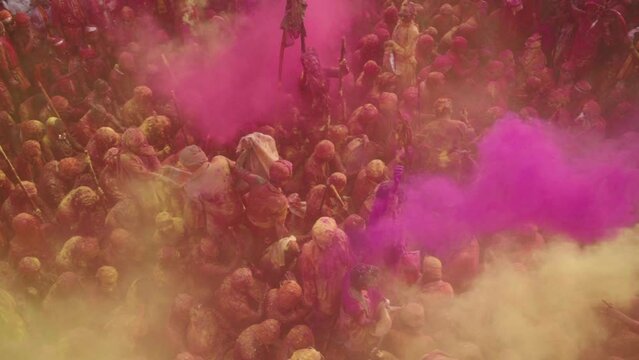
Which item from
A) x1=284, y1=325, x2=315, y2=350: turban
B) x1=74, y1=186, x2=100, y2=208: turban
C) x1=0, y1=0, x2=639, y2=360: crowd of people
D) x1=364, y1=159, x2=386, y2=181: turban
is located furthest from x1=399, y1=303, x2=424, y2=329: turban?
x1=74, y1=186, x2=100, y2=208: turban

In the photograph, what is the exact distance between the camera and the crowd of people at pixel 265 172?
5.19m

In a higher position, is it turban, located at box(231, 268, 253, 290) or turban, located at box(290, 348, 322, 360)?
turban, located at box(231, 268, 253, 290)

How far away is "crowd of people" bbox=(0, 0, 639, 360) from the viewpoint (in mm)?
5191

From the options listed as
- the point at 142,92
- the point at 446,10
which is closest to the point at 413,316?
the point at 142,92

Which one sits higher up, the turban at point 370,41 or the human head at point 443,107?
the turban at point 370,41

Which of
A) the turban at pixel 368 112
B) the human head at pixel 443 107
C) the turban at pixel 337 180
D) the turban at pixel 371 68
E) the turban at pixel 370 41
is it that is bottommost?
the turban at pixel 337 180

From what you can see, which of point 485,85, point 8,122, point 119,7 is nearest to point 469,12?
point 485,85

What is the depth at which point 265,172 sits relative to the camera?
5.52 m

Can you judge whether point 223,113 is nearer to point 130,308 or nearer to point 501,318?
point 130,308

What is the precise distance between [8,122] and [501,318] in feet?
24.5

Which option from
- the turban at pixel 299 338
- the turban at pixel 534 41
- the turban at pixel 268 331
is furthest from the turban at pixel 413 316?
the turban at pixel 534 41

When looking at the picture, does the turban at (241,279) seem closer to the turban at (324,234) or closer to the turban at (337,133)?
the turban at (324,234)

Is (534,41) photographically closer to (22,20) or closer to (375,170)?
(375,170)

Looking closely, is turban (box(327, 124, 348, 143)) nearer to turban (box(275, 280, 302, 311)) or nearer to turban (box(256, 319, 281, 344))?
turban (box(275, 280, 302, 311))
